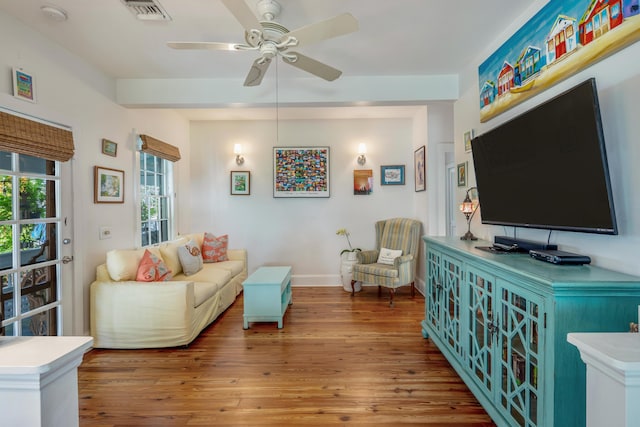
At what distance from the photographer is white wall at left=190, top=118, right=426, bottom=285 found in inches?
186

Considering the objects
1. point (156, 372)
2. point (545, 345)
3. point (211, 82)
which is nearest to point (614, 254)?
point (545, 345)

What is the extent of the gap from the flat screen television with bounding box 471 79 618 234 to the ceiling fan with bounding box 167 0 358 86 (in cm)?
114

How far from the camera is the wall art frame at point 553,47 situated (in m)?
1.38

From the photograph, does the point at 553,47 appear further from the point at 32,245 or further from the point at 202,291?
the point at 32,245

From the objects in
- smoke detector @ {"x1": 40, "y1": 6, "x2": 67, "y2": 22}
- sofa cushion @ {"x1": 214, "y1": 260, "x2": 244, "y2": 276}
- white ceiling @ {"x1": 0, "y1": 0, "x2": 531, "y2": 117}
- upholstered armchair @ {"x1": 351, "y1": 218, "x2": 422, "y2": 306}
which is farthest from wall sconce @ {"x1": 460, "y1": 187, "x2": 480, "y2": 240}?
smoke detector @ {"x1": 40, "y1": 6, "x2": 67, "y2": 22}

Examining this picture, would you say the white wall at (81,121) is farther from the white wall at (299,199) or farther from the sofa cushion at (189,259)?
the white wall at (299,199)

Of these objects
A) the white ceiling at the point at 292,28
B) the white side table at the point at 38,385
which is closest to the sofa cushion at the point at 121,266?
the white ceiling at the point at 292,28

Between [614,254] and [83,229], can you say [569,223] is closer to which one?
[614,254]

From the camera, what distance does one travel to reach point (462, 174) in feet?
9.64

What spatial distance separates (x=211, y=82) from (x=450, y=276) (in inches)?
116

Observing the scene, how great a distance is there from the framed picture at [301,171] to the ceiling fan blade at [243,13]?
2.93 m

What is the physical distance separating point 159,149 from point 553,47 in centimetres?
392

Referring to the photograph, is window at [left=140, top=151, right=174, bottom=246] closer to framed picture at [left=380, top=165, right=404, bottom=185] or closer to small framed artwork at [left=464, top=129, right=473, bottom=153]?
framed picture at [left=380, top=165, right=404, bottom=185]

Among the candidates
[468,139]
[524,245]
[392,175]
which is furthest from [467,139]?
[392,175]
